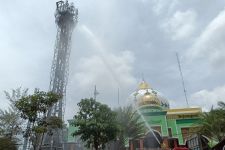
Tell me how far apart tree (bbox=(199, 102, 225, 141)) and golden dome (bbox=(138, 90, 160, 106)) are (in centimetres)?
2431

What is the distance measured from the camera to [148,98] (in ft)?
222

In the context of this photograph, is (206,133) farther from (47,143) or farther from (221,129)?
(47,143)

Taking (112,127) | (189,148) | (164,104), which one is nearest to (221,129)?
(189,148)

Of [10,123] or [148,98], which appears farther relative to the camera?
[148,98]

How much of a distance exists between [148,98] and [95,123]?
33727 millimetres

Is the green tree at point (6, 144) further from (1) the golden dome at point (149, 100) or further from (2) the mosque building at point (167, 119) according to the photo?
(1) the golden dome at point (149, 100)

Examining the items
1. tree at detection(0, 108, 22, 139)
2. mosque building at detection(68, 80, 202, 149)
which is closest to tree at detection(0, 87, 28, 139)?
tree at detection(0, 108, 22, 139)

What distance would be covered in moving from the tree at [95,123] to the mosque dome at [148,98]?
101 feet

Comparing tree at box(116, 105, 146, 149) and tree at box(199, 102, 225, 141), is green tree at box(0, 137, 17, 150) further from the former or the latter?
tree at box(199, 102, 225, 141)

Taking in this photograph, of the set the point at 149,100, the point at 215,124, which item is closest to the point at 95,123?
the point at 215,124

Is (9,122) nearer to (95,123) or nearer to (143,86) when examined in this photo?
(95,123)

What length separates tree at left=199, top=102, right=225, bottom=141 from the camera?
4047 centimetres

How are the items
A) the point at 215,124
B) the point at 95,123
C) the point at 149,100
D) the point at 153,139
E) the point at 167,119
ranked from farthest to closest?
the point at 149,100
the point at 167,119
the point at 153,139
the point at 215,124
the point at 95,123

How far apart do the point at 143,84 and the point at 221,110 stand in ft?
124
